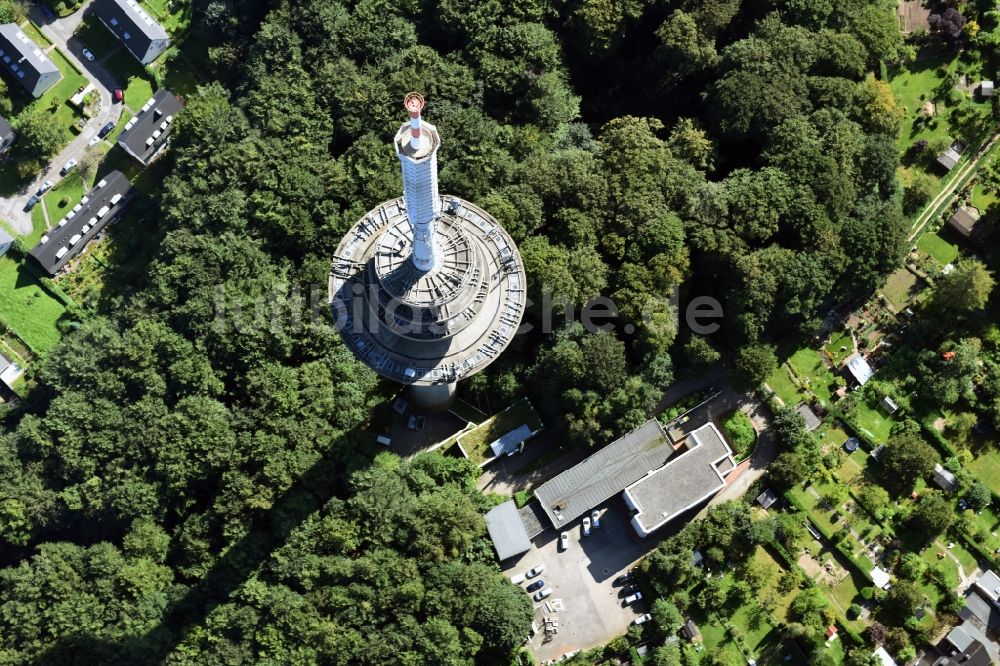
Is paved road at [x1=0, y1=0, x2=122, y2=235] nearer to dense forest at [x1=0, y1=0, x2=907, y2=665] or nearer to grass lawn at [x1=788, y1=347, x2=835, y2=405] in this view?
dense forest at [x1=0, y1=0, x2=907, y2=665]

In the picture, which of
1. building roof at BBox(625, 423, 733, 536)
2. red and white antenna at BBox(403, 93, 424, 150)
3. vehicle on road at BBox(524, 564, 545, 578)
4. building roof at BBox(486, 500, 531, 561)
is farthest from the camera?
vehicle on road at BBox(524, 564, 545, 578)

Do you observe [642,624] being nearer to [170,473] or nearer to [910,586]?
[910,586]

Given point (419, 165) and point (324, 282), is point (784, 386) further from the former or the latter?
point (419, 165)

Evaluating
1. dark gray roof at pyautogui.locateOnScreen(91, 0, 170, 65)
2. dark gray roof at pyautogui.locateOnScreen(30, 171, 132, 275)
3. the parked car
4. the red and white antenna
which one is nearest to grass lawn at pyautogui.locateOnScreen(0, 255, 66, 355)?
dark gray roof at pyautogui.locateOnScreen(30, 171, 132, 275)

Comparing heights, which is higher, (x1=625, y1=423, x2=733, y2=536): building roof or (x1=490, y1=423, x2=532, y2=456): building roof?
(x1=490, y1=423, x2=532, y2=456): building roof

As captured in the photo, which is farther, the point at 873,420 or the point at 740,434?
the point at 873,420

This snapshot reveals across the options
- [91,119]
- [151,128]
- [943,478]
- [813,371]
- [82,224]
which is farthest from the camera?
[91,119]

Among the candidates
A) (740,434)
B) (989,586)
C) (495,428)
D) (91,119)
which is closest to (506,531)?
(495,428)

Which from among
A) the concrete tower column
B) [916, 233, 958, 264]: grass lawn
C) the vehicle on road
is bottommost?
the vehicle on road

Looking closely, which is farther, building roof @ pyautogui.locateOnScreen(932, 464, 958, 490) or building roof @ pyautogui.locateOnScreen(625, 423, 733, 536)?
building roof @ pyautogui.locateOnScreen(932, 464, 958, 490)
